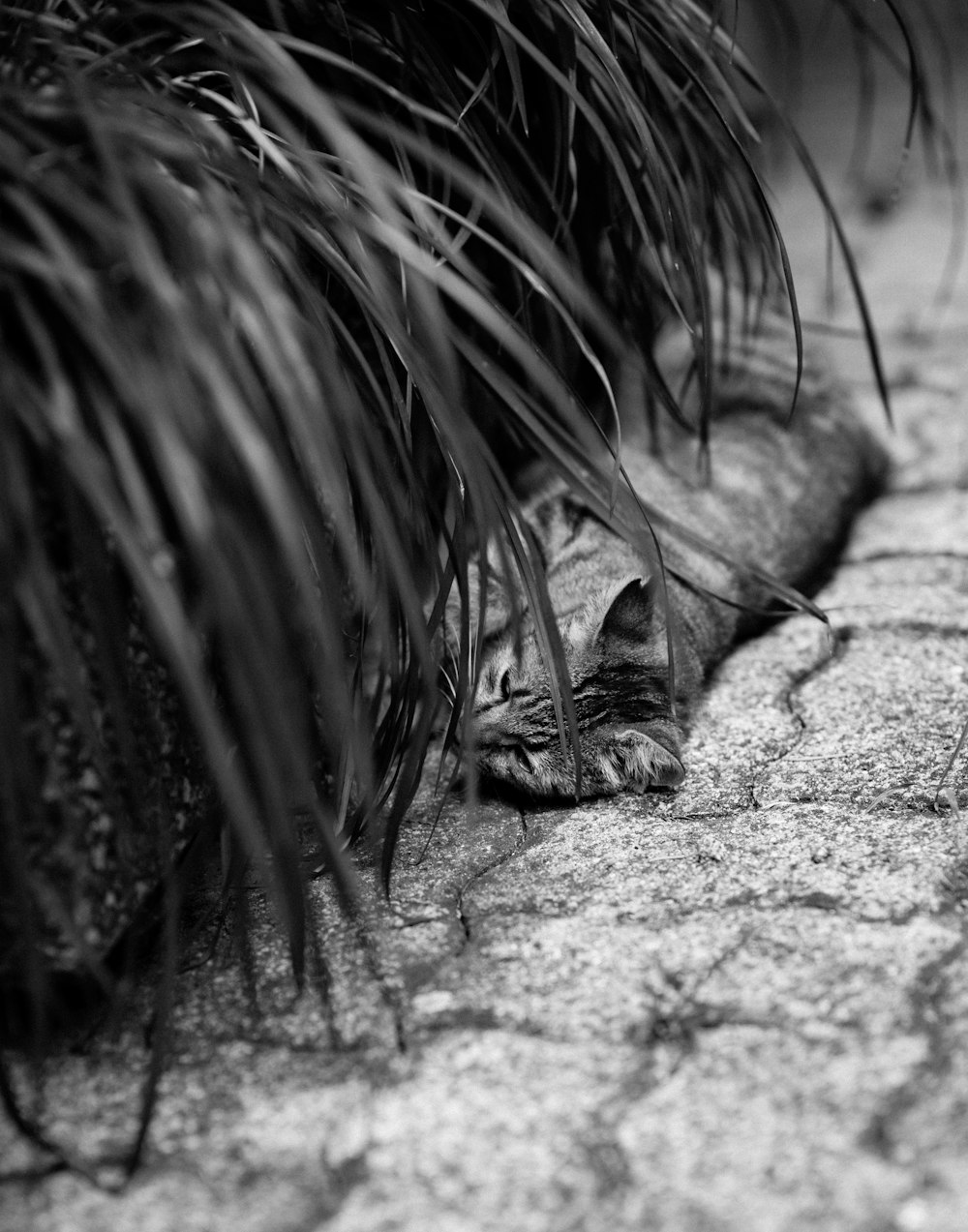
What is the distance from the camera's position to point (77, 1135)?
0.95m

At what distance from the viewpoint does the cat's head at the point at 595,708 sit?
145 centimetres

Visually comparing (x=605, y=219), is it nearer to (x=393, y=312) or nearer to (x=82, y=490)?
(x=393, y=312)

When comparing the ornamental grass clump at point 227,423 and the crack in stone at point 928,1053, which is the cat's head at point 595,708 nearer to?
the ornamental grass clump at point 227,423

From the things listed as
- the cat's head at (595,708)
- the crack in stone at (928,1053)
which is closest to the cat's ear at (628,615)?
the cat's head at (595,708)

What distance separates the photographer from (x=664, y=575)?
1247 millimetres

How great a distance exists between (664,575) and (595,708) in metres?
0.43

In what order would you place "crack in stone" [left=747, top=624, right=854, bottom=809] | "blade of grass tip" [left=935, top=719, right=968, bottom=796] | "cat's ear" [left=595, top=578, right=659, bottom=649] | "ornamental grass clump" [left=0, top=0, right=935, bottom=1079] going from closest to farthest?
"ornamental grass clump" [left=0, top=0, right=935, bottom=1079]
"blade of grass tip" [left=935, top=719, right=968, bottom=796]
"crack in stone" [left=747, top=624, right=854, bottom=809]
"cat's ear" [left=595, top=578, right=659, bottom=649]

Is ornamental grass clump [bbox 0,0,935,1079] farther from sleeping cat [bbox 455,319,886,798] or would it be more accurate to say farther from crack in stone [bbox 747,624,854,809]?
crack in stone [bbox 747,624,854,809]

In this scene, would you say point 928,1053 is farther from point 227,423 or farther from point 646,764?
point 227,423

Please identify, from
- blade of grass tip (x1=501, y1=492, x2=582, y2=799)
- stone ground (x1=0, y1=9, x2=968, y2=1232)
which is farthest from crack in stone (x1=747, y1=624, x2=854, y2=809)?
blade of grass tip (x1=501, y1=492, x2=582, y2=799)

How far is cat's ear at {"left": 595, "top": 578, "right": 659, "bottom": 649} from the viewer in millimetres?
1618

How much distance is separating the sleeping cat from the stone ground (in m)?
0.09

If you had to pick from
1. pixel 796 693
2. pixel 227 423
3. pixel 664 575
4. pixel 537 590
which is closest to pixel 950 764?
pixel 796 693

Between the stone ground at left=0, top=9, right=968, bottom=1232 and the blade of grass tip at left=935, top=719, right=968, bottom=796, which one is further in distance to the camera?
the blade of grass tip at left=935, top=719, right=968, bottom=796
